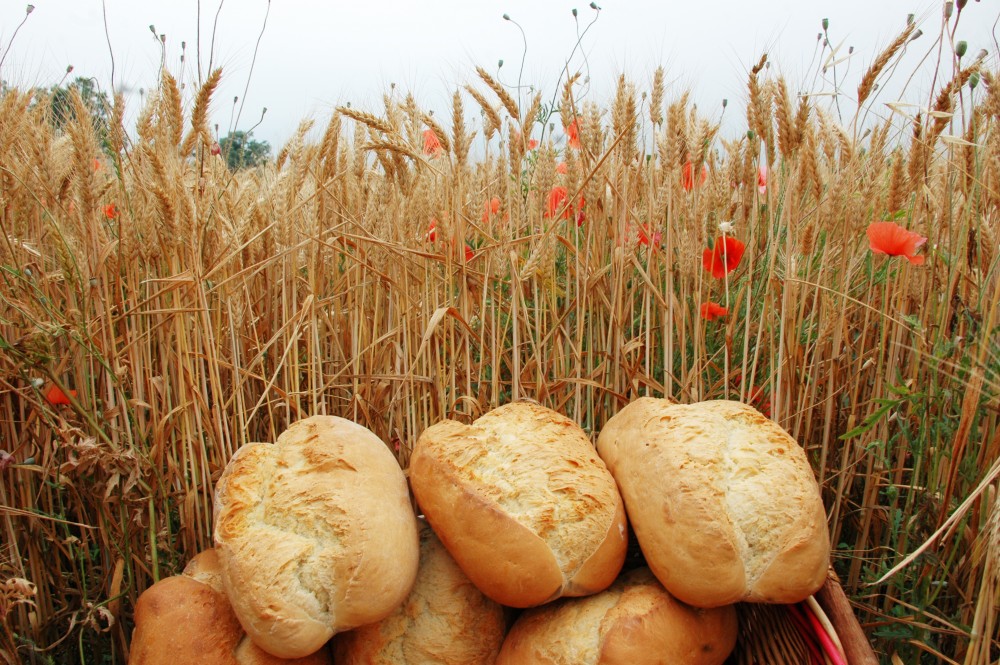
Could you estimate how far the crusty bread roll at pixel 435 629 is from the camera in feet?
4.17

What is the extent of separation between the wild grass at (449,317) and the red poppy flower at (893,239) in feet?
0.24

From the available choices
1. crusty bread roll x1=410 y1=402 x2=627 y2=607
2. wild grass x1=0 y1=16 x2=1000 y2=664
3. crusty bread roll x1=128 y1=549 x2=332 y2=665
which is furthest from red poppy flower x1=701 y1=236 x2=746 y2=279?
crusty bread roll x1=128 y1=549 x2=332 y2=665

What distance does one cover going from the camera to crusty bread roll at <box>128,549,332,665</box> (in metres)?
1.19

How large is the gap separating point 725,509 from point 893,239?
0.56 meters

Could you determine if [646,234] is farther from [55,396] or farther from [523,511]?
[55,396]

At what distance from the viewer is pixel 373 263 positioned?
1665 mm

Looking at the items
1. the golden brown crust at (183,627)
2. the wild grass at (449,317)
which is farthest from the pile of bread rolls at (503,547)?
the wild grass at (449,317)

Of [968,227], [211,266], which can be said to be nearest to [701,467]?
[968,227]

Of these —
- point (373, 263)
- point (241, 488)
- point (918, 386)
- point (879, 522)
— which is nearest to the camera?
point (241, 488)

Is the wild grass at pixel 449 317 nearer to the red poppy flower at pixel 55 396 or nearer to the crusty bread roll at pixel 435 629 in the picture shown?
the red poppy flower at pixel 55 396

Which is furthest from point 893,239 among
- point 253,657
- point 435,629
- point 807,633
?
point 253,657

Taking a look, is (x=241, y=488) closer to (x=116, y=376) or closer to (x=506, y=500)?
(x=116, y=376)

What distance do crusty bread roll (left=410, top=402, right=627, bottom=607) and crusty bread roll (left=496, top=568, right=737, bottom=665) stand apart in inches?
2.0

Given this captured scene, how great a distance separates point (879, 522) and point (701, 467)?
1.95ft
